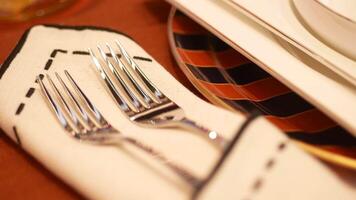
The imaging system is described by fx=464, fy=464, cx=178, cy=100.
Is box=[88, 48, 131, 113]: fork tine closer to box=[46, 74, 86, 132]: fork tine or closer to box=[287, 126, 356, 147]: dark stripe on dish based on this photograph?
box=[46, 74, 86, 132]: fork tine

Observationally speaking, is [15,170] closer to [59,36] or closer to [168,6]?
[59,36]

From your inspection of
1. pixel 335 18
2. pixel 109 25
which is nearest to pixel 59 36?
pixel 109 25

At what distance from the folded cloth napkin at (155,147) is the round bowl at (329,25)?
0.40 ft

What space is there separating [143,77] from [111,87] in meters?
0.03

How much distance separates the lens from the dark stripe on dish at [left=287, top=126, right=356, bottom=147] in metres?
0.39

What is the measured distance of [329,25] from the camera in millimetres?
404

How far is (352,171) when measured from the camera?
1.19 feet

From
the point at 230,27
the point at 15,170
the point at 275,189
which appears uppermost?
the point at 230,27

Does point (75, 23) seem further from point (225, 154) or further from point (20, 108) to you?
point (225, 154)

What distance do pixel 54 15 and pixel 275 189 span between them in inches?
15.0

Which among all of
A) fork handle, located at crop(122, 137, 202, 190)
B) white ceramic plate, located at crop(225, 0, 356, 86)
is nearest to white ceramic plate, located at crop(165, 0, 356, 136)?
white ceramic plate, located at crop(225, 0, 356, 86)

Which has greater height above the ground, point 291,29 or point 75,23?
point 291,29

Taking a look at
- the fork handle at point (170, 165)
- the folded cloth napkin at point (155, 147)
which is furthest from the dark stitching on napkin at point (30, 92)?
the fork handle at point (170, 165)

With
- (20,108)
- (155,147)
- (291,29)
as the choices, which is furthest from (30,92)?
(291,29)
